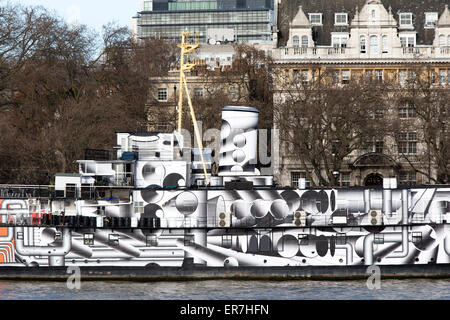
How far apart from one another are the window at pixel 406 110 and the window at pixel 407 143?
1.45 m

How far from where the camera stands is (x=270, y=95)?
3061 inches

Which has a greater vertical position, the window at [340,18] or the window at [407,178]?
the window at [340,18]

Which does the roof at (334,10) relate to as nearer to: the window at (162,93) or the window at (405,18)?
the window at (405,18)

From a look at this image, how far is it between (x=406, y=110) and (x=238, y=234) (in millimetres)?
36167

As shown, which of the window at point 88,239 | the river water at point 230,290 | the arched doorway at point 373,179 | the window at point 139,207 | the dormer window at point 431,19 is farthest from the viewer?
the dormer window at point 431,19

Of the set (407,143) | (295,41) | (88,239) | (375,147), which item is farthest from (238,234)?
(295,41)

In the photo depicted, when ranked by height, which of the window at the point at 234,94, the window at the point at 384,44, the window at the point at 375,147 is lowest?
the window at the point at 375,147

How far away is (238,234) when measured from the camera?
40.5 metres

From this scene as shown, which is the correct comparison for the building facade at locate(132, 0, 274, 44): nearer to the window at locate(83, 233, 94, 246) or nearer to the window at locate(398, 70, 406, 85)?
the window at locate(398, 70, 406, 85)

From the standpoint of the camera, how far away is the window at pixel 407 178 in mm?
72250

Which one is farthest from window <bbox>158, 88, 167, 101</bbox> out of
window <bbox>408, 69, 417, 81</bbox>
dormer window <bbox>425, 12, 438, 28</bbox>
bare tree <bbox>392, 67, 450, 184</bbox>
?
dormer window <bbox>425, 12, 438, 28</bbox>

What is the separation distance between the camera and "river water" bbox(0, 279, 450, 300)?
3644 cm

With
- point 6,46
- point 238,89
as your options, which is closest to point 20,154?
point 6,46

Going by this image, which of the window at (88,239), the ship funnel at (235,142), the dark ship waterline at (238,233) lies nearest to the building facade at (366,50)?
the ship funnel at (235,142)
